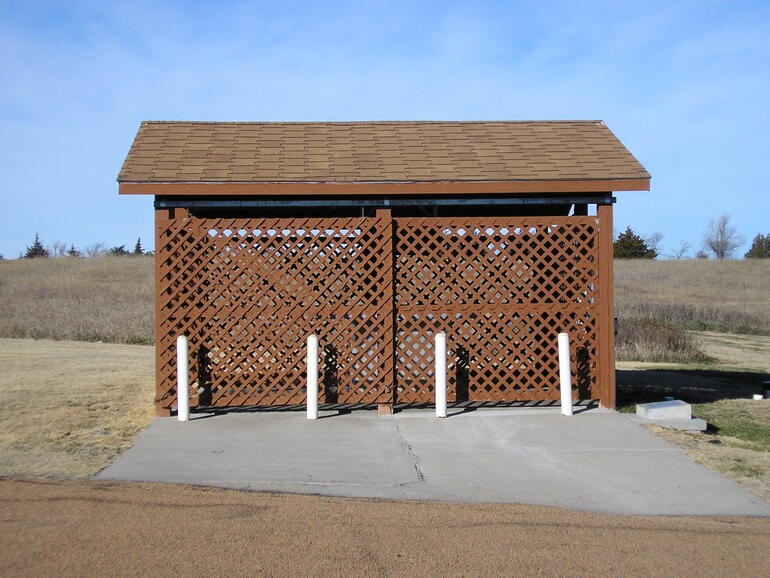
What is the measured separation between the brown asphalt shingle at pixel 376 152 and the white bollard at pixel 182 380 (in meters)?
1.90

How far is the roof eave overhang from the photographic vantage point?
844cm

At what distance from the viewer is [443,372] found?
27.6 ft

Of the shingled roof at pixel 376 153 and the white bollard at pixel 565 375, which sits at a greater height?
the shingled roof at pixel 376 153

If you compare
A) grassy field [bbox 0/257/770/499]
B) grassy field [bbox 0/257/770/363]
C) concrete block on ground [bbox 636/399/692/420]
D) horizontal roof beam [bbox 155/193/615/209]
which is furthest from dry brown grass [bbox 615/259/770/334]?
concrete block on ground [bbox 636/399/692/420]

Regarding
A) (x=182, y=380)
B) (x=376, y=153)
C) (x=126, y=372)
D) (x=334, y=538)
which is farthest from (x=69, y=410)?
(x=334, y=538)

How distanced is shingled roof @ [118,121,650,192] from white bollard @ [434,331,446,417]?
1.87 m

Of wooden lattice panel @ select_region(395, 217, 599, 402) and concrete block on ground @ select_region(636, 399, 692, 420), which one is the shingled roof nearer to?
wooden lattice panel @ select_region(395, 217, 599, 402)

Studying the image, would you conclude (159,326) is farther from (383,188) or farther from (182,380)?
(383,188)

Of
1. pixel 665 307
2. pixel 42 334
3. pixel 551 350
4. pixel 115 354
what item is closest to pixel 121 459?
pixel 551 350

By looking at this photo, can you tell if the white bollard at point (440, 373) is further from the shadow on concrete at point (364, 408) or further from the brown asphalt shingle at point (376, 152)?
the brown asphalt shingle at point (376, 152)

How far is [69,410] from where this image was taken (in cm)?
912

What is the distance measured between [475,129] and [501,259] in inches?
91.9

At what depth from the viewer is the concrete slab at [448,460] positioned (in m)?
5.68

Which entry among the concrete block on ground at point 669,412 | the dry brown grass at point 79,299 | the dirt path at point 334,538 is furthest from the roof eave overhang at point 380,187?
the dry brown grass at point 79,299
